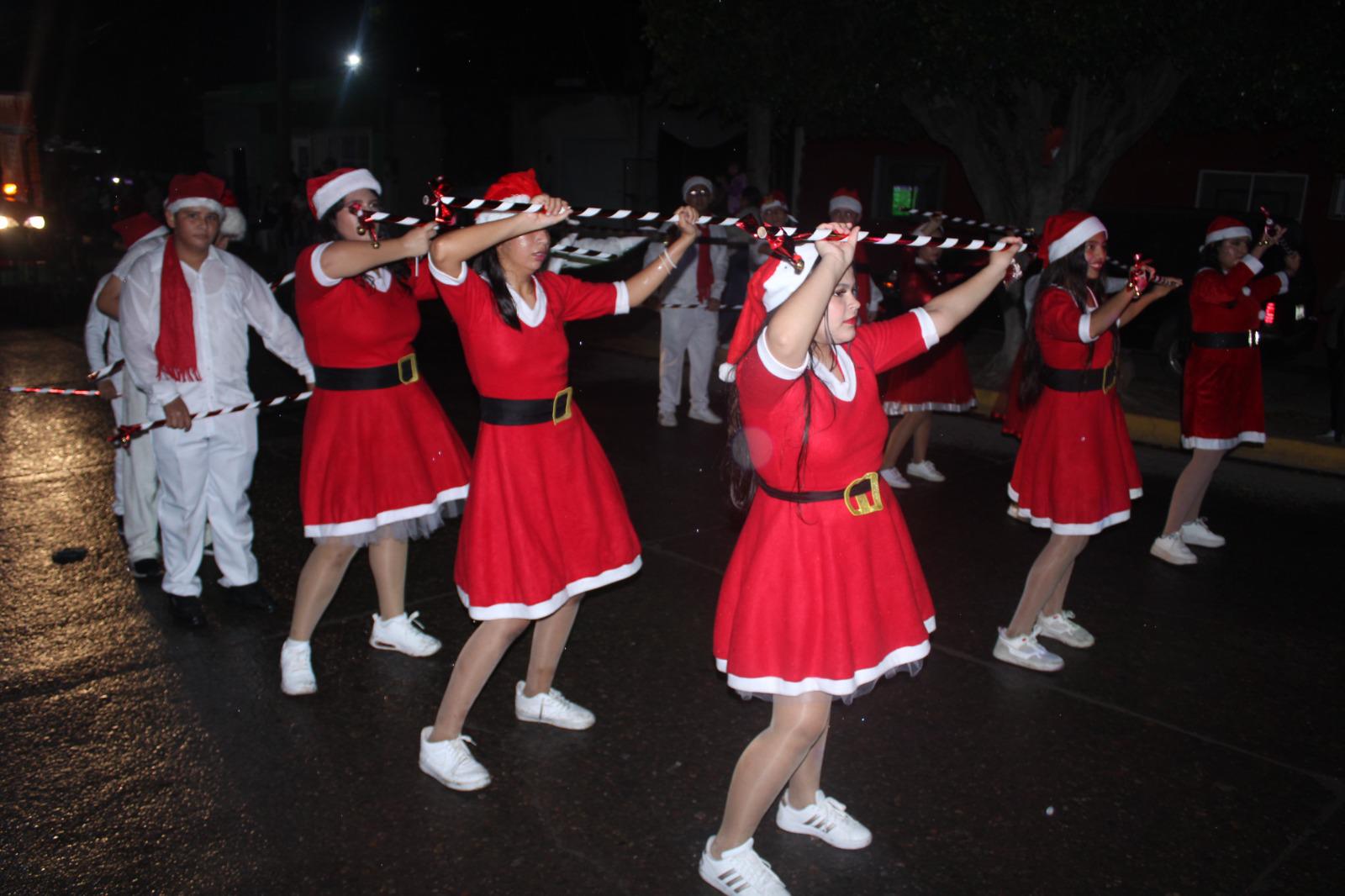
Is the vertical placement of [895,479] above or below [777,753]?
below

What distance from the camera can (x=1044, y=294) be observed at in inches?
189

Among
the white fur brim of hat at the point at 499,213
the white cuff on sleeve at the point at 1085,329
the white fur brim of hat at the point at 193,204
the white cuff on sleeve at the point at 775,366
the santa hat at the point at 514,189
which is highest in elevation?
the santa hat at the point at 514,189

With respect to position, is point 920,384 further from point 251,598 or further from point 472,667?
point 472,667

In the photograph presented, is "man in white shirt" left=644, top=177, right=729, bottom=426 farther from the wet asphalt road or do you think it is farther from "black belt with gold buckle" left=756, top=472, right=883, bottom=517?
"black belt with gold buckle" left=756, top=472, right=883, bottom=517

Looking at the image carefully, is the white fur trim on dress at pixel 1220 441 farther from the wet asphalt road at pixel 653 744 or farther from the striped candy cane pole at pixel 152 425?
the striped candy cane pole at pixel 152 425

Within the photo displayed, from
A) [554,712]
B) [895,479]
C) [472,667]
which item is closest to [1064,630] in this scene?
[554,712]

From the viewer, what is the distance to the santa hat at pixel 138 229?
594cm

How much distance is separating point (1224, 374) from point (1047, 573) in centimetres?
226

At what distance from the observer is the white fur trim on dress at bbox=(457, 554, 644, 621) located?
375cm

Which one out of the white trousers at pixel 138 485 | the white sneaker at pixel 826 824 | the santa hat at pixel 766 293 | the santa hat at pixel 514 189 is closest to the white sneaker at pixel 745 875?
the white sneaker at pixel 826 824

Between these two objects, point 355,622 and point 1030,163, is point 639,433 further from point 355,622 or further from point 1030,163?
point 1030,163

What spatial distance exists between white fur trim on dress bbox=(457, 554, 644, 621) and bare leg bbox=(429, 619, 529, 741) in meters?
0.04

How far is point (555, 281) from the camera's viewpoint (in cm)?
401

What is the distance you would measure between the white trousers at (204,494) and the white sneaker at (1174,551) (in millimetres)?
4991
